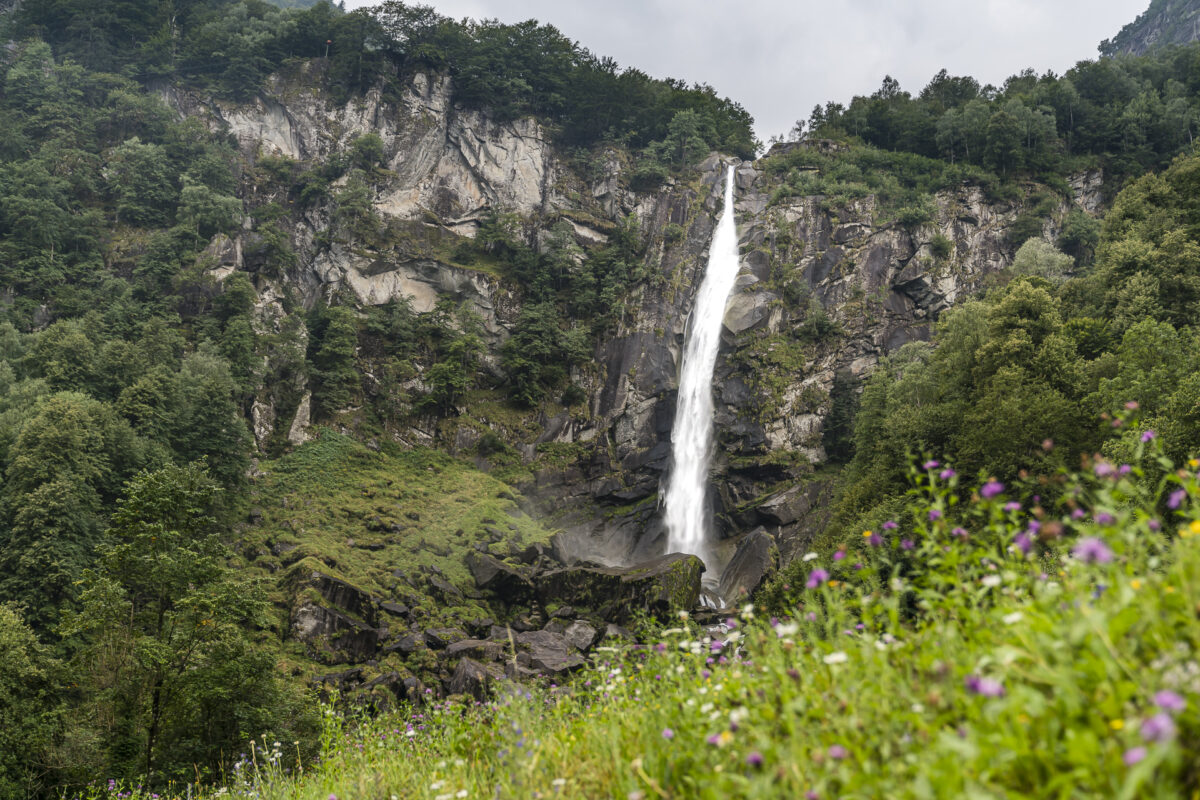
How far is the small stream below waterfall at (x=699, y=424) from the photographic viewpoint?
4272 centimetres

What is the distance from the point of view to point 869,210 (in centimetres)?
5075

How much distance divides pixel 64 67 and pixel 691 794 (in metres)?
76.7

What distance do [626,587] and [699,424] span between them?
17108mm

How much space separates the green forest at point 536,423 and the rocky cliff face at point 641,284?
3.91 feet

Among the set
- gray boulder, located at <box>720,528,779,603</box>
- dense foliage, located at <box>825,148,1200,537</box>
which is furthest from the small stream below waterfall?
dense foliage, located at <box>825,148,1200,537</box>

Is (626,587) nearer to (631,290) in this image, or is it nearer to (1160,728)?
(631,290)

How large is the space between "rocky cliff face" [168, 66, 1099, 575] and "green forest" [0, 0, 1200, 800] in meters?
1.19

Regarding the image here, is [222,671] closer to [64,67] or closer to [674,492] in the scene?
[674,492]

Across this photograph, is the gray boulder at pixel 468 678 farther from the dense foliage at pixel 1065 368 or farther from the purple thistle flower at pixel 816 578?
the purple thistle flower at pixel 816 578

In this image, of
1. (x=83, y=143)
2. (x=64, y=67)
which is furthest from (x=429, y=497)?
(x=64, y=67)

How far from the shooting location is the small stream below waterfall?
140 feet

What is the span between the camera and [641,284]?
54.7m

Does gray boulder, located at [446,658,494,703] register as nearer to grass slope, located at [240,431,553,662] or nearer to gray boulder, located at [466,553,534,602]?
grass slope, located at [240,431,553,662]

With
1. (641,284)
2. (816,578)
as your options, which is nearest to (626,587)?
(641,284)
